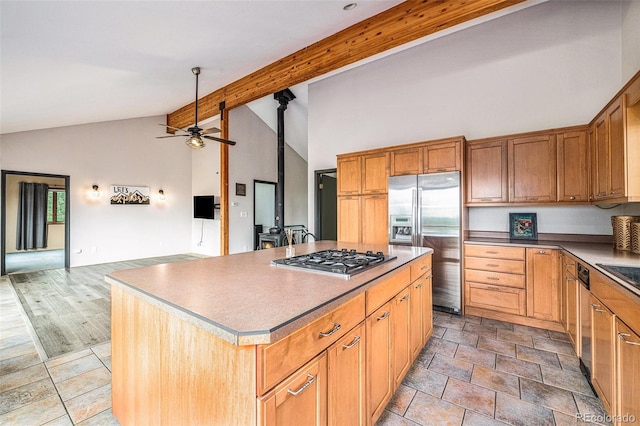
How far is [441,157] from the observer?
3502 millimetres

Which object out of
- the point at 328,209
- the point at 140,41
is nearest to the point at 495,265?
the point at 328,209

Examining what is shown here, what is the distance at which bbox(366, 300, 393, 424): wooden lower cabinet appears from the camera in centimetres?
148

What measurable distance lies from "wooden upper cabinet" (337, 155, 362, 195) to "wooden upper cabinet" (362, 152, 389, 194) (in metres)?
0.09

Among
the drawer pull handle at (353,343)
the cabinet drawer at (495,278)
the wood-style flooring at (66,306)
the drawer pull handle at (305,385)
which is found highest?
the drawer pull handle at (353,343)

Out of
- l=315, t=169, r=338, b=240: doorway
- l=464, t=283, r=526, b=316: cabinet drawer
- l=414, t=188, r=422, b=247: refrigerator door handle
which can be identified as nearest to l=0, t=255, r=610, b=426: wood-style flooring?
l=464, t=283, r=526, b=316: cabinet drawer

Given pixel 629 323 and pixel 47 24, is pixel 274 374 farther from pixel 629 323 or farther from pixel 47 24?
pixel 47 24

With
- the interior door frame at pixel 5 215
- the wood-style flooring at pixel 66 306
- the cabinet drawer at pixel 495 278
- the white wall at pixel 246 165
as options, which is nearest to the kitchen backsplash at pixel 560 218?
the cabinet drawer at pixel 495 278

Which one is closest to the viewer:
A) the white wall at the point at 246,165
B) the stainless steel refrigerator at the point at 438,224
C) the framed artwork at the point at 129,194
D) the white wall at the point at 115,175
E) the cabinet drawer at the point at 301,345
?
the cabinet drawer at the point at 301,345

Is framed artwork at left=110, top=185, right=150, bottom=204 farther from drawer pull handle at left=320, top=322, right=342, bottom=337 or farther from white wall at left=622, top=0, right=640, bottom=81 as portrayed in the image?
white wall at left=622, top=0, right=640, bottom=81

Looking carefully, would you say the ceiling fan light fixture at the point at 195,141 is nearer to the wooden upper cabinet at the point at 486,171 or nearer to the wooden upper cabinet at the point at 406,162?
the wooden upper cabinet at the point at 406,162

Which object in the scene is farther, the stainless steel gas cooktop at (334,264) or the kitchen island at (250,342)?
the stainless steel gas cooktop at (334,264)

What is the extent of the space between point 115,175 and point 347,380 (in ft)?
24.6

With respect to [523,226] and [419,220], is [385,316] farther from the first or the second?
[523,226]

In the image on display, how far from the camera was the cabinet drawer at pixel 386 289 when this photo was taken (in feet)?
4.90
